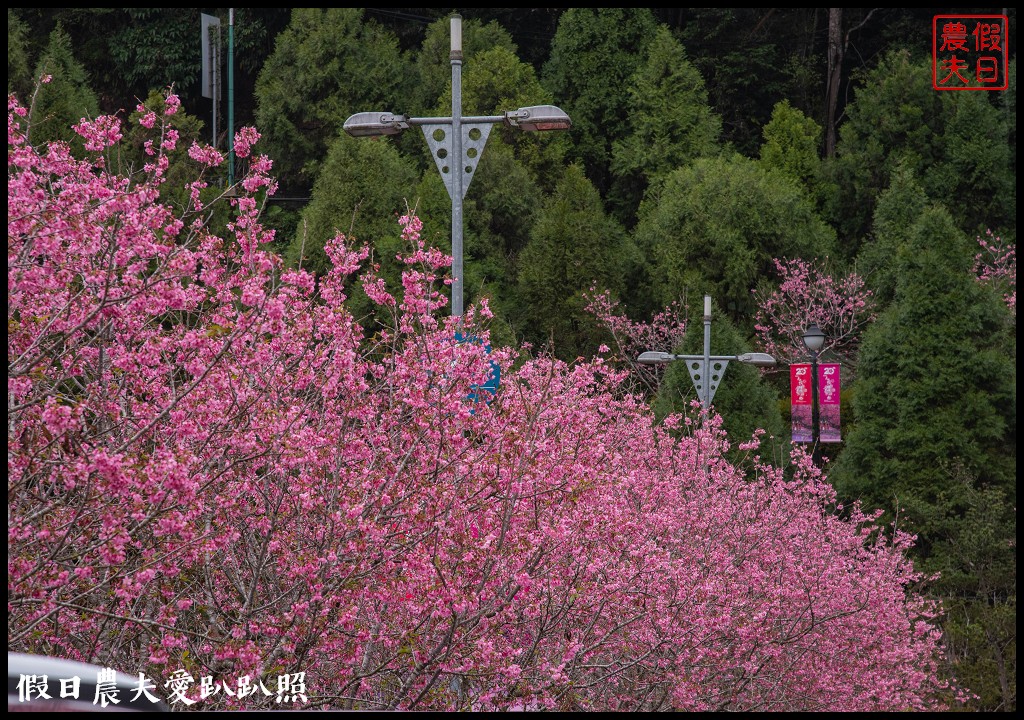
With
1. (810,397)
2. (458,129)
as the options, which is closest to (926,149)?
(810,397)

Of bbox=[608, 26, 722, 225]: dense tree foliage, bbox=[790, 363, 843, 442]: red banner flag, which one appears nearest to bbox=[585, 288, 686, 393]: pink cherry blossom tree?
bbox=[608, 26, 722, 225]: dense tree foliage

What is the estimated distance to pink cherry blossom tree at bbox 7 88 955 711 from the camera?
5.16 meters

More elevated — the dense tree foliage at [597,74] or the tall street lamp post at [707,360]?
the dense tree foliage at [597,74]

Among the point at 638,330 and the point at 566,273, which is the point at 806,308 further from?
the point at 566,273

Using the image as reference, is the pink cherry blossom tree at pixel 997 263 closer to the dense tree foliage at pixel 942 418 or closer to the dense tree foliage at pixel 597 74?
the dense tree foliage at pixel 942 418

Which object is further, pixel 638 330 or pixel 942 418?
pixel 638 330

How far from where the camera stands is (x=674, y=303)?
32.5 m

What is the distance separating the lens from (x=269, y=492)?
244 inches

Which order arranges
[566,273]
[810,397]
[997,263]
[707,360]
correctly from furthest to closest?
[997,263] → [566,273] → [810,397] → [707,360]

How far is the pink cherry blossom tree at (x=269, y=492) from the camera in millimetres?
5156

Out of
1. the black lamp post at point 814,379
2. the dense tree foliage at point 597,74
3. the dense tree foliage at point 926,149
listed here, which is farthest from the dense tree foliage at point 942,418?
the dense tree foliage at point 597,74

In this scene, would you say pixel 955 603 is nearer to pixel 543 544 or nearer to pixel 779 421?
pixel 779 421

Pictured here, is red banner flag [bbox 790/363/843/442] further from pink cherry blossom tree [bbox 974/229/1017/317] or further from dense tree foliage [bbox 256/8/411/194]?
dense tree foliage [bbox 256/8/411/194]

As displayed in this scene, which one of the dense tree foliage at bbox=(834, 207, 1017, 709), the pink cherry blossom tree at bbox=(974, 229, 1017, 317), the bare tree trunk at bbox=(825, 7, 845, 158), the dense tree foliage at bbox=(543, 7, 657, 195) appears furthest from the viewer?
the bare tree trunk at bbox=(825, 7, 845, 158)
